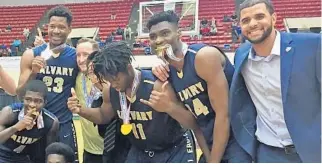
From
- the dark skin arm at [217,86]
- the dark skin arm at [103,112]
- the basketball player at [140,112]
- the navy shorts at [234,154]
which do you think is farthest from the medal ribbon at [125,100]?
the navy shorts at [234,154]

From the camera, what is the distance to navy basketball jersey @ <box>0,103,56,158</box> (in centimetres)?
361

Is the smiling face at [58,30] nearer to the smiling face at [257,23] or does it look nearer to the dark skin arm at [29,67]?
the dark skin arm at [29,67]

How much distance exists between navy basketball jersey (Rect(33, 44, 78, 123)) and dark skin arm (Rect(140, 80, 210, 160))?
3.78 ft

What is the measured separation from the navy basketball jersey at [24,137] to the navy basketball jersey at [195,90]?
130cm

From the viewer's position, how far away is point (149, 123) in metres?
3.12

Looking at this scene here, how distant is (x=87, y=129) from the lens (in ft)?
13.0

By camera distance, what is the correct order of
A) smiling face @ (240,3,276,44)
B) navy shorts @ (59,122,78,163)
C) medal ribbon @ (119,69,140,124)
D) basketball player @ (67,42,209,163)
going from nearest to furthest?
smiling face @ (240,3,276,44)
basketball player @ (67,42,209,163)
medal ribbon @ (119,69,140,124)
navy shorts @ (59,122,78,163)

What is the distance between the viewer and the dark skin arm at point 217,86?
8.88 feet

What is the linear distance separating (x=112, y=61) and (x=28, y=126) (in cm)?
98

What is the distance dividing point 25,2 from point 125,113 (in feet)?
74.0

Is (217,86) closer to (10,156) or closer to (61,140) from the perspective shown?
(61,140)

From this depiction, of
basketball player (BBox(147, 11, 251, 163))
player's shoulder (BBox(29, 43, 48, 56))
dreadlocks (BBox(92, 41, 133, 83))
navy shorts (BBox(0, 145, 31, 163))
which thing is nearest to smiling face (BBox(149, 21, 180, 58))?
basketball player (BBox(147, 11, 251, 163))

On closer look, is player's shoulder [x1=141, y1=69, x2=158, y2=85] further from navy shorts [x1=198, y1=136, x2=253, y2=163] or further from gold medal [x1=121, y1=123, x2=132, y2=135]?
navy shorts [x1=198, y1=136, x2=253, y2=163]

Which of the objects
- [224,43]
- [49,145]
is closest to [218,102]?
[49,145]
